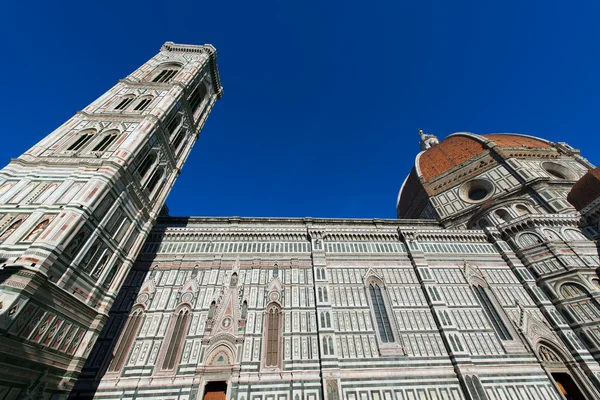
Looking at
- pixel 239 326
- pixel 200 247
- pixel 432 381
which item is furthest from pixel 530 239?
pixel 200 247

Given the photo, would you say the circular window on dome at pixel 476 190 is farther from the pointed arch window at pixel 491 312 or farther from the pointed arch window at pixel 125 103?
the pointed arch window at pixel 125 103

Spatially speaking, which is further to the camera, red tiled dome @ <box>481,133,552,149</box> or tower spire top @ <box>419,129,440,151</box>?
tower spire top @ <box>419,129,440,151</box>

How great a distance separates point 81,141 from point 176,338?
40.3 ft

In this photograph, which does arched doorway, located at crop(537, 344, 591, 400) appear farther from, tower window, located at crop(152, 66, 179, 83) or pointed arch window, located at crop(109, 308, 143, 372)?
tower window, located at crop(152, 66, 179, 83)

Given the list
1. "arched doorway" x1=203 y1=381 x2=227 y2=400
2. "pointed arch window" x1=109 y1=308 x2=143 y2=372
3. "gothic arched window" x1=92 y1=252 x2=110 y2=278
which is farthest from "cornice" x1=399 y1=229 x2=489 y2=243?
"gothic arched window" x1=92 y1=252 x2=110 y2=278

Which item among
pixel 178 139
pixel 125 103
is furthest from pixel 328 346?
pixel 125 103

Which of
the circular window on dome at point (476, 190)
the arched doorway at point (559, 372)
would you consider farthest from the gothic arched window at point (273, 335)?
the circular window on dome at point (476, 190)

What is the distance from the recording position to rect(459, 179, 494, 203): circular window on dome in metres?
25.6

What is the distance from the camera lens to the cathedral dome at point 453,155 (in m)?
28.2

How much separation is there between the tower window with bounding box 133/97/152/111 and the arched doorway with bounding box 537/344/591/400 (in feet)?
93.1

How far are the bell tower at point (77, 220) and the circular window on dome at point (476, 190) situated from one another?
27.3 m

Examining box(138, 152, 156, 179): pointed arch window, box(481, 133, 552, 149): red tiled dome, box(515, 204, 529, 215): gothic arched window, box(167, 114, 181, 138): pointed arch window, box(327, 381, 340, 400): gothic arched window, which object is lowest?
box(327, 381, 340, 400): gothic arched window

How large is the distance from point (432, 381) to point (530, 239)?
42.1ft

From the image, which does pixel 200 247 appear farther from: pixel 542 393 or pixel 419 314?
pixel 542 393
